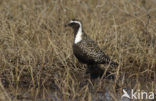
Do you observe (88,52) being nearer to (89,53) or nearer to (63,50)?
(89,53)

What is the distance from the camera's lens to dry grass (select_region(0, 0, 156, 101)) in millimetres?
5871

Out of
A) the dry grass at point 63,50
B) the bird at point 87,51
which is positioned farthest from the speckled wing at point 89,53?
the dry grass at point 63,50

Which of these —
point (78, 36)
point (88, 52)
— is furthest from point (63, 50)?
point (88, 52)

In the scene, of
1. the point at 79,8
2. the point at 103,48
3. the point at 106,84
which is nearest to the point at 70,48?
the point at 103,48

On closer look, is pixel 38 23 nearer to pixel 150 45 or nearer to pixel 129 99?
pixel 150 45

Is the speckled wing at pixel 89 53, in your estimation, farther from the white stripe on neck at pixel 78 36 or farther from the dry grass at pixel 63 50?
the dry grass at pixel 63 50

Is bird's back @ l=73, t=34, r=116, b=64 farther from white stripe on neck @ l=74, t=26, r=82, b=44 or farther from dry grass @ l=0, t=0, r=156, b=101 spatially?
dry grass @ l=0, t=0, r=156, b=101

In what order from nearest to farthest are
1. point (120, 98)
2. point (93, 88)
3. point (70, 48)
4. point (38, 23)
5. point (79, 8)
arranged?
point (120, 98), point (93, 88), point (70, 48), point (38, 23), point (79, 8)

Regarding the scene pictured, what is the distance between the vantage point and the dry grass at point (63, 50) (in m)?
5.87

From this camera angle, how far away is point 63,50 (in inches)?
272

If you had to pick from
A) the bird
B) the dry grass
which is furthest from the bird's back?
the dry grass

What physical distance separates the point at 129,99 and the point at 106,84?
2.67 feet

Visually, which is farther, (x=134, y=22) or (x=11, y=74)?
(x=134, y=22)

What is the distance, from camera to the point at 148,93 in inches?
228
